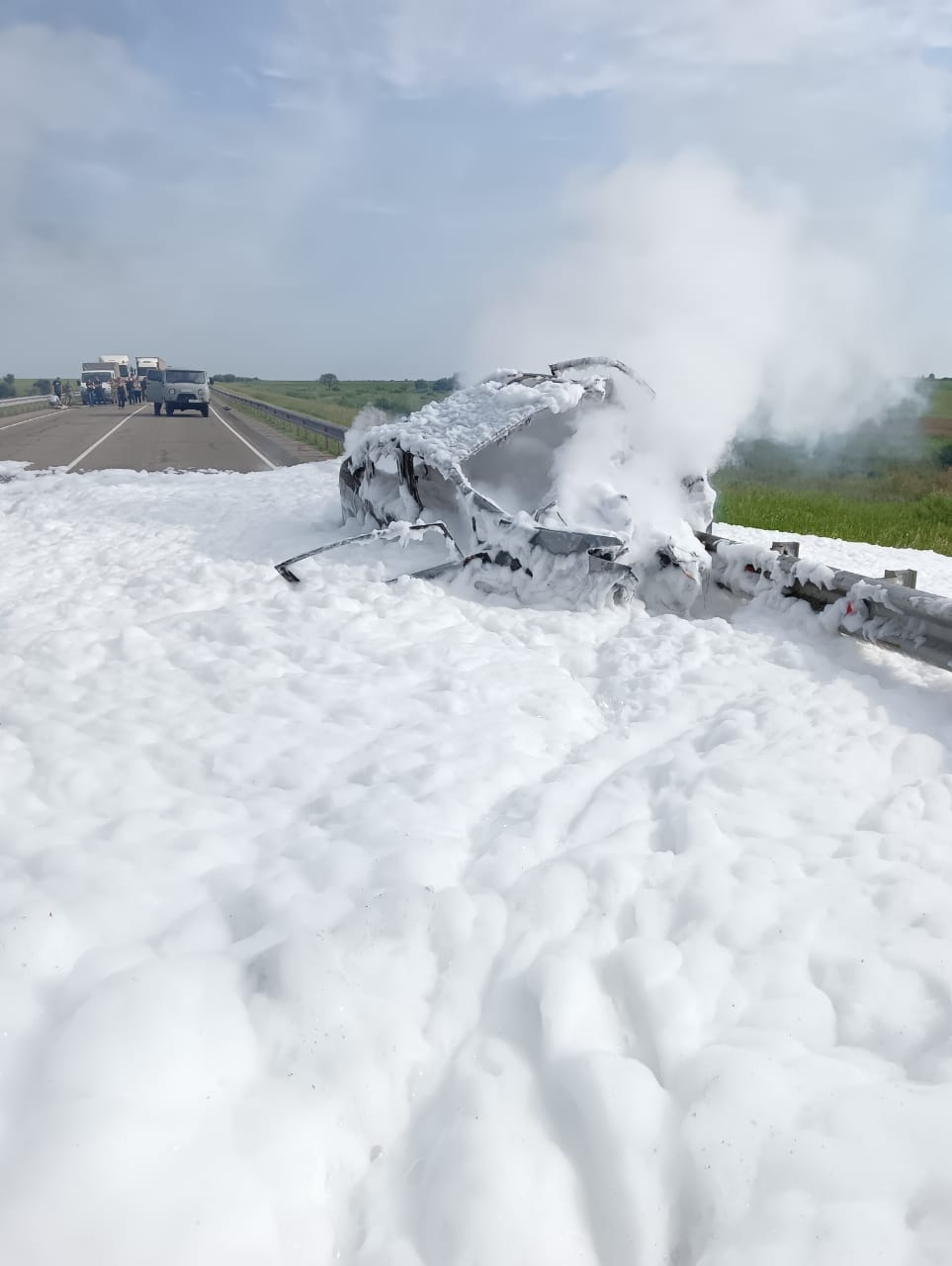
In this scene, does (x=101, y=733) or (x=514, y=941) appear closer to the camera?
(x=514, y=941)

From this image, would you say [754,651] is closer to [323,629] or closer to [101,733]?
[323,629]

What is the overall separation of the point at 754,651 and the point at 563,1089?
12.6 feet

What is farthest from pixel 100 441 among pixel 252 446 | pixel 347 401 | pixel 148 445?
pixel 347 401

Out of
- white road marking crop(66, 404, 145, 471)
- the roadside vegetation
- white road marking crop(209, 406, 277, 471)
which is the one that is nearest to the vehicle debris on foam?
the roadside vegetation

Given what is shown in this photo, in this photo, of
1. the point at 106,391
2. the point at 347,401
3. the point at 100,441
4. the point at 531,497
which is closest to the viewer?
the point at 531,497

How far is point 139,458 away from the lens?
19172 millimetres

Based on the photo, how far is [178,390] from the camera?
3925 centimetres

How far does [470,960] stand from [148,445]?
22709 mm

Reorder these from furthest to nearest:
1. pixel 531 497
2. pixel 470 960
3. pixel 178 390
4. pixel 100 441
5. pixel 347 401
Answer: pixel 347 401, pixel 178 390, pixel 100 441, pixel 531 497, pixel 470 960

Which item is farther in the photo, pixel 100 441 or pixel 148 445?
pixel 100 441

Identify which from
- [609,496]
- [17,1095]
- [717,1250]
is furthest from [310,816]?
[609,496]

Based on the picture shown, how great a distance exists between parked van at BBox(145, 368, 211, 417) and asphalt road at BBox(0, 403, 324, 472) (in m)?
3.56

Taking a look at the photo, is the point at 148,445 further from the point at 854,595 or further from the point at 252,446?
the point at 854,595

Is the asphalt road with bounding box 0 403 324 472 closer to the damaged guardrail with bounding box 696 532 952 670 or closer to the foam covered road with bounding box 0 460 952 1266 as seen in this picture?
the damaged guardrail with bounding box 696 532 952 670
